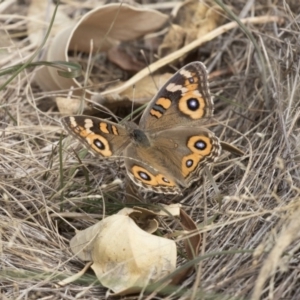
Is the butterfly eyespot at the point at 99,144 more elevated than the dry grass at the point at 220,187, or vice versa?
the butterfly eyespot at the point at 99,144

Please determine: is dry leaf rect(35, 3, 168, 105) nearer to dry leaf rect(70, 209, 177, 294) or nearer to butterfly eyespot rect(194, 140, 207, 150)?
butterfly eyespot rect(194, 140, 207, 150)

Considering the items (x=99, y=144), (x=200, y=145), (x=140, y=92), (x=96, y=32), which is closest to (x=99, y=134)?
(x=99, y=144)

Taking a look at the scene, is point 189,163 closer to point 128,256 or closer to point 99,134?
point 99,134

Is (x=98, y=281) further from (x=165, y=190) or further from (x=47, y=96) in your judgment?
(x=47, y=96)

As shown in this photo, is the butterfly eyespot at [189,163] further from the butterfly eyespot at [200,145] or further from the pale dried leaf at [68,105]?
the pale dried leaf at [68,105]

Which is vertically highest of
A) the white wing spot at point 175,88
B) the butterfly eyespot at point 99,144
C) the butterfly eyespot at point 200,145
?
the white wing spot at point 175,88

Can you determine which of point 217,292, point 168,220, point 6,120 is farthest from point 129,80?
point 217,292

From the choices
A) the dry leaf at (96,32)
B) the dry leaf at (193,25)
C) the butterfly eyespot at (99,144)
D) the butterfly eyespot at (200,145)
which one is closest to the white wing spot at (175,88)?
the butterfly eyespot at (200,145)
